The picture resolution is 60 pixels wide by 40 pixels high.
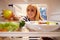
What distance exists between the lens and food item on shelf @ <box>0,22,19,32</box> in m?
1.46

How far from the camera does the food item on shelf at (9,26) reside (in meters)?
1.46

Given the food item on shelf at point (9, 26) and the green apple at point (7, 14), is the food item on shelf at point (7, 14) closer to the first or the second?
the green apple at point (7, 14)

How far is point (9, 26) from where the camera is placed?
148cm

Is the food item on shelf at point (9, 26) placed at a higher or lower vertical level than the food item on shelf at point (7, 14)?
lower

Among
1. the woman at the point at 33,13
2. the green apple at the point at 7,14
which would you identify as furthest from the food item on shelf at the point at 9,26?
the woman at the point at 33,13

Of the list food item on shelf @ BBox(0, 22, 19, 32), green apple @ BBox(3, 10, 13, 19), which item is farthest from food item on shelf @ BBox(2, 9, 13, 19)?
food item on shelf @ BBox(0, 22, 19, 32)

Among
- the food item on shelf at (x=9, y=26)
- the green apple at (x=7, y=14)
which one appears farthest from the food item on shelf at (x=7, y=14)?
the food item on shelf at (x=9, y=26)

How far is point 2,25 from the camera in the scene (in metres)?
1.48

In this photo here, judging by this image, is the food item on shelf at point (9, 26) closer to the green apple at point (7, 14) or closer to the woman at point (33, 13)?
the green apple at point (7, 14)

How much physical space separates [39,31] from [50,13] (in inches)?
13.3

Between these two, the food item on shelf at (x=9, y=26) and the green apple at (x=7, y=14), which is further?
the green apple at (x=7, y=14)

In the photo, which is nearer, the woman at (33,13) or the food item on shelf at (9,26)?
the food item on shelf at (9,26)

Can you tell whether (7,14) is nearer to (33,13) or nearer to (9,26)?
(9,26)

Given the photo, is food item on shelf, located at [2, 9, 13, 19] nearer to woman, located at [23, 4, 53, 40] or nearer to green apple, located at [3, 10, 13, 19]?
green apple, located at [3, 10, 13, 19]
